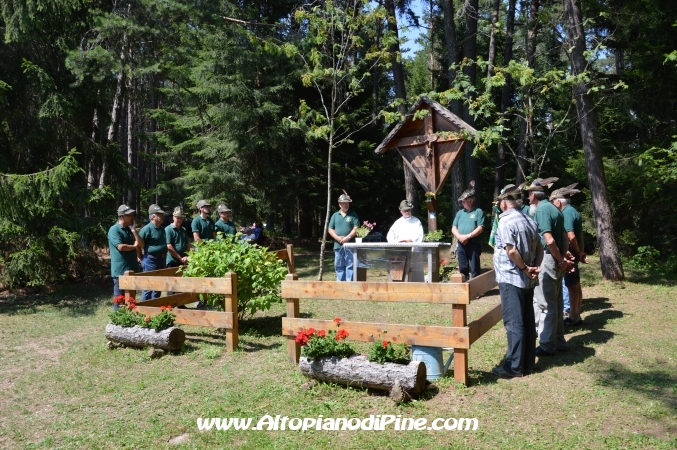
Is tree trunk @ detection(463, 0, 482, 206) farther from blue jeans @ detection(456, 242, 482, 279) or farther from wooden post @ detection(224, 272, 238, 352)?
wooden post @ detection(224, 272, 238, 352)

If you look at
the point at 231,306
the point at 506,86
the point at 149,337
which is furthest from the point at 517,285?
the point at 506,86

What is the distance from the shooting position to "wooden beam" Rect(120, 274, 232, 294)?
266 inches

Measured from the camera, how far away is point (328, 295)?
19.1 ft

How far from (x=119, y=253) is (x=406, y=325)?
5.36 meters

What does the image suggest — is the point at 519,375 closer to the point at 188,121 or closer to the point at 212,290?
the point at 212,290

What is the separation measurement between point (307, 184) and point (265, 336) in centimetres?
1244

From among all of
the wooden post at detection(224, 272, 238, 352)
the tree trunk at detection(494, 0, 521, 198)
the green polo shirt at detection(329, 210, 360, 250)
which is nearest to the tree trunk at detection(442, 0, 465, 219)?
the tree trunk at detection(494, 0, 521, 198)

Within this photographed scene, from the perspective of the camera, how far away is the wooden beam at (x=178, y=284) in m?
6.75

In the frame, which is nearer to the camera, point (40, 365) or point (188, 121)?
point (40, 365)

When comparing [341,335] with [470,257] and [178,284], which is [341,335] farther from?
[470,257]

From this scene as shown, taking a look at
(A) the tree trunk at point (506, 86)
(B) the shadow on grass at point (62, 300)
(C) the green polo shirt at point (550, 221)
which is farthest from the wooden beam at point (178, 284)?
(A) the tree trunk at point (506, 86)

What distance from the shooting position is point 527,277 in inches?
211

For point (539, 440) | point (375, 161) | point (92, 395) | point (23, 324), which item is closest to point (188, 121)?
point (375, 161)

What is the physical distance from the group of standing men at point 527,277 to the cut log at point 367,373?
1.15 meters
